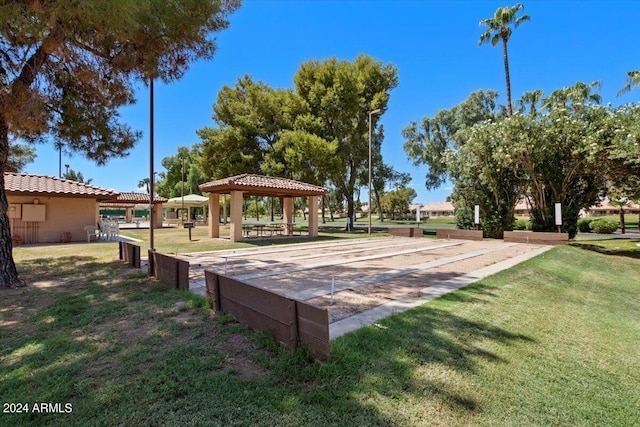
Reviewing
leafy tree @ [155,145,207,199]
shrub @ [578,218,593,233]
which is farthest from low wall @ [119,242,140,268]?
leafy tree @ [155,145,207,199]

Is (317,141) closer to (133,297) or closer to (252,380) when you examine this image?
(133,297)

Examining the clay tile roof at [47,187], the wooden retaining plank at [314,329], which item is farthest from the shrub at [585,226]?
the clay tile roof at [47,187]

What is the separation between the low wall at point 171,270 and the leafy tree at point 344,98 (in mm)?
17200

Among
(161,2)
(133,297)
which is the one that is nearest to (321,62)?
(161,2)

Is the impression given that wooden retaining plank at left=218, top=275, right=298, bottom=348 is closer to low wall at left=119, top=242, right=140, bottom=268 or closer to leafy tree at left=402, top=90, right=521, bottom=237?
low wall at left=119, top=242, right=140, bottom=268

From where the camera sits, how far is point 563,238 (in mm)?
15312

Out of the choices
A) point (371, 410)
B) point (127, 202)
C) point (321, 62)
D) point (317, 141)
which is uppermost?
point (321, 62)

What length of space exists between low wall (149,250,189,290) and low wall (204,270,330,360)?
4.79 feet

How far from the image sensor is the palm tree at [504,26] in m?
20.0

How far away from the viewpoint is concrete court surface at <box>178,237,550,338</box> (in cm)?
502

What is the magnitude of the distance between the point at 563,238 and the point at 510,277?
10.7 meters

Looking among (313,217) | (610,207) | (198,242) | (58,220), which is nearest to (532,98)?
(313,217)

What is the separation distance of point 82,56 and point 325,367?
7706mm

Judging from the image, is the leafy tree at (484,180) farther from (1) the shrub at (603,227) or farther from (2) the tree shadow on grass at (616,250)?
(1) the shrub at (603,227)
